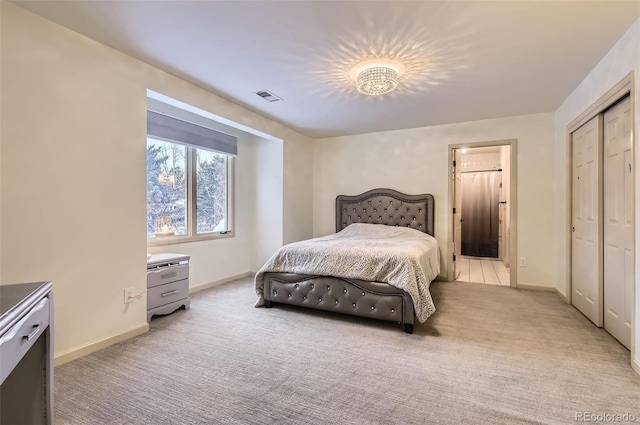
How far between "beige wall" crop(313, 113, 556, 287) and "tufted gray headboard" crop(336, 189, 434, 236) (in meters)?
0.15

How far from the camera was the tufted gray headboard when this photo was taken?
454 cm

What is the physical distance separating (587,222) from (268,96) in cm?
358

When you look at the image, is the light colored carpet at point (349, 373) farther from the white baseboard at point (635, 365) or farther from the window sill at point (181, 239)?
the window sill at point (181, 239)

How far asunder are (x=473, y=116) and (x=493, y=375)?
133 inches

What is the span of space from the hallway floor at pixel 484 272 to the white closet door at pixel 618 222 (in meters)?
1.91

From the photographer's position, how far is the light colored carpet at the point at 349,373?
1575mm

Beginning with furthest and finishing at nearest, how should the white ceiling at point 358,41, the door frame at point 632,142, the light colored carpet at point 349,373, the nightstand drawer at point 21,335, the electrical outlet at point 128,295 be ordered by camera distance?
the electrical outlet at point 128,295
the door frame at point 632,142
the white ceiling at point 358,41
the light colored carpet at point 349,373
the nightstand drawer at point 21,335

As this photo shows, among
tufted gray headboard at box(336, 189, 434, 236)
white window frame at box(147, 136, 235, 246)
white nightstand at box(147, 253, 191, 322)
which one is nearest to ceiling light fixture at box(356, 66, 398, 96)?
tufted gray headboard at box(336, 189, 434, 236)

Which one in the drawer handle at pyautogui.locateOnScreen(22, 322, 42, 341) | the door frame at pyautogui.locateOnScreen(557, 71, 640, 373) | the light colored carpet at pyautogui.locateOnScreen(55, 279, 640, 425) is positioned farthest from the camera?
the door frame at pyautogui.locateOnScreen(557, 71, 640, 373)

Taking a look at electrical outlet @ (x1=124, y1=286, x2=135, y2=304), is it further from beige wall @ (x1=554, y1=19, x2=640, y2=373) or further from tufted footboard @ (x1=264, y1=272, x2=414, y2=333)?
beige wall @ (x1=554, y1=19, x2=640, y2=373)

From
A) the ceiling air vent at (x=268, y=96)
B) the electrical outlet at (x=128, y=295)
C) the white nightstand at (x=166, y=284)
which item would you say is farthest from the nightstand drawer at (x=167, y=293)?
the ceiling air vent at (x=268, y=96)

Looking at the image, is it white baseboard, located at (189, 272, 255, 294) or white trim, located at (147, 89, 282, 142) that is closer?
white trim, located at (147, 89, 282, 142)

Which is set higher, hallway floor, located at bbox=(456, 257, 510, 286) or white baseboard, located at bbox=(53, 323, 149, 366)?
white baseboard, located at bbox=(53, 323, 149, 366)

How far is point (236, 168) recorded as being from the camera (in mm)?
4746
